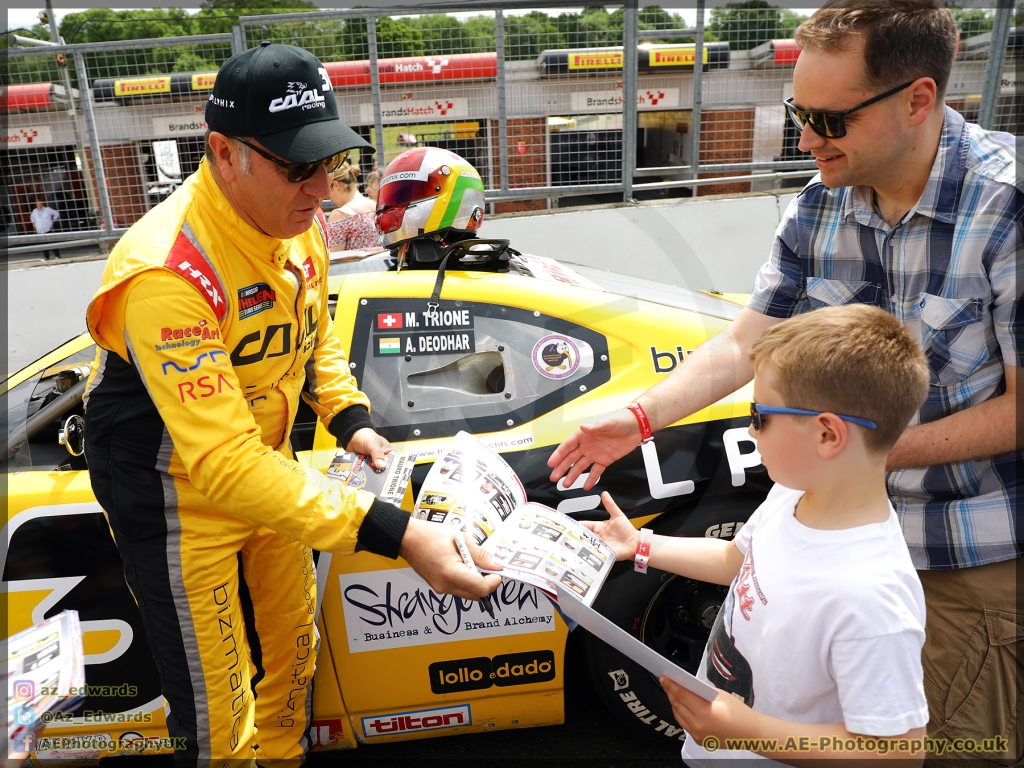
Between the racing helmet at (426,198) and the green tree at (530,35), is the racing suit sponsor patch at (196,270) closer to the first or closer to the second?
the racing helmet at (426,198)

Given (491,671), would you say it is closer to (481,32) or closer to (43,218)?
(481,32)

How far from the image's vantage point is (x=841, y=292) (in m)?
1.81

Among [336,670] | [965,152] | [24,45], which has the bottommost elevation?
[336,670]

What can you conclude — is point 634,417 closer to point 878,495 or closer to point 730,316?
point 878,495

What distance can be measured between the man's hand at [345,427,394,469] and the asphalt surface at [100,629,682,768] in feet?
2.88

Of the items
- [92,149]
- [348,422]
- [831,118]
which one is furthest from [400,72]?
[831,118]

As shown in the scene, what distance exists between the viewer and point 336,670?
2.28 metres

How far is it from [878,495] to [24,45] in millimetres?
7808

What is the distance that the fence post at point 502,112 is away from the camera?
6152 millimetres

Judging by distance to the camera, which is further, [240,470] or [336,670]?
[336,670]

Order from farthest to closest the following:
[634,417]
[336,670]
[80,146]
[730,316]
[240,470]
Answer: [80,146], [730,316], [336,670], [634,417], [240,470]

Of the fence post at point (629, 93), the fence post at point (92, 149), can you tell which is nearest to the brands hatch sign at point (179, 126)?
the fence post at point (92, 149)

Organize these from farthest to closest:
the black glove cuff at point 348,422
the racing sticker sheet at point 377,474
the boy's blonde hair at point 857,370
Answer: the black glove cuff at point 348,422, the racing sticker sheet at point 377,474, the boy's blonde hair at point 857,370

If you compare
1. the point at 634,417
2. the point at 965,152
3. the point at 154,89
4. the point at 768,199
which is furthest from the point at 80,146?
the point at 965,152
